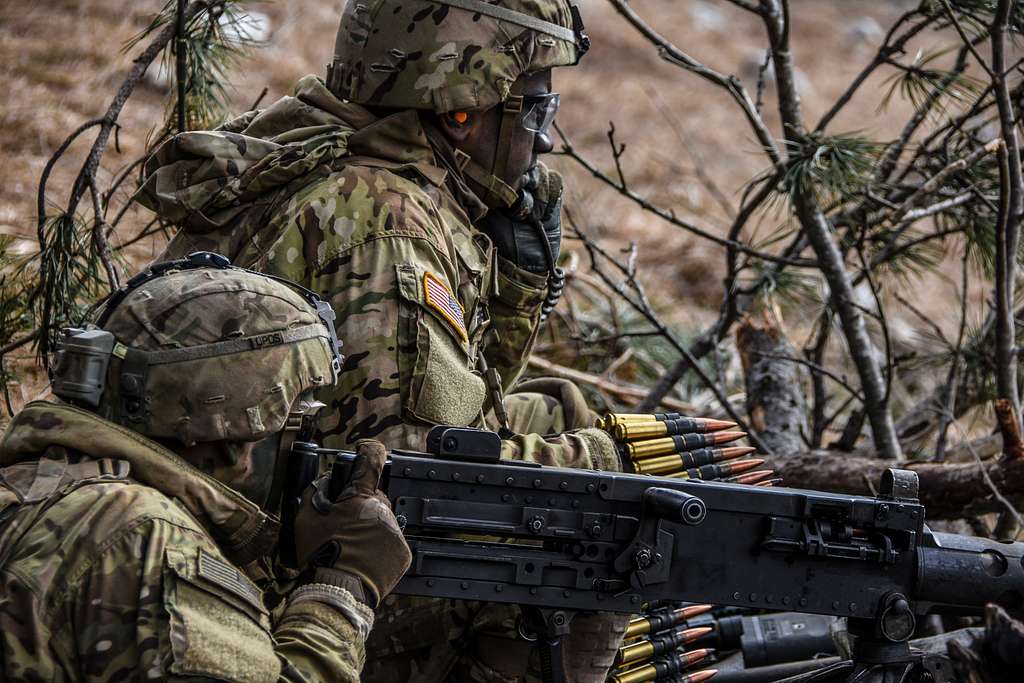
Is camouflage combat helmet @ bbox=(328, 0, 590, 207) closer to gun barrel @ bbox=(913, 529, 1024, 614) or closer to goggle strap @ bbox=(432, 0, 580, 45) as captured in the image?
goggle strap @ bbox=(432, 0, 580, 45)

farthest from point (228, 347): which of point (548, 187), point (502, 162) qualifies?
point (548, 187)

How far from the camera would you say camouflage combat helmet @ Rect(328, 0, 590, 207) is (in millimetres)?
3492

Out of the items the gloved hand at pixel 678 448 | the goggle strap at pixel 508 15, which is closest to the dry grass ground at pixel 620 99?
the goggle strap at pixel 508 15

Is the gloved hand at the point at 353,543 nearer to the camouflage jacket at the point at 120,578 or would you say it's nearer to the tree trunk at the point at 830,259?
the camouflage jacket at the point at 120,578

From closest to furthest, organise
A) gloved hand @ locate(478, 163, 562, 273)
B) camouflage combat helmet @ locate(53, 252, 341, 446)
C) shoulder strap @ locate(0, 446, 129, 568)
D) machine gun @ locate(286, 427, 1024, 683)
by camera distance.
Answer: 1. shoulder strap @ locate(0, 446, 129, 568)
2. camouflage combat helmet @ locate(53, 252, 341, 446)
3. machine gun @ locate(286, 427, 1024, 683)
4. gloved hand @ locate(478, 163, 562, 273)

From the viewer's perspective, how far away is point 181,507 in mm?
2410

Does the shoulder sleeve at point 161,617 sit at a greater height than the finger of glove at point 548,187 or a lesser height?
lesser

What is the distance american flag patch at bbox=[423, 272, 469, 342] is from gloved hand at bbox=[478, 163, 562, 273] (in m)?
0.62

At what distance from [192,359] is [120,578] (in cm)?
49

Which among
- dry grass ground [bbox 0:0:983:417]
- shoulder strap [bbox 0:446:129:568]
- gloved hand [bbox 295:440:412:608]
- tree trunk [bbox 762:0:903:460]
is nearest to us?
shoulder strap [bbox 0:446:129:568]

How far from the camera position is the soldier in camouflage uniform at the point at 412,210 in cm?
316

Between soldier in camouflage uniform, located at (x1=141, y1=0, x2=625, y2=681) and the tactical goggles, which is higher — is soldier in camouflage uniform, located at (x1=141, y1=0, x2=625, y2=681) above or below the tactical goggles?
below

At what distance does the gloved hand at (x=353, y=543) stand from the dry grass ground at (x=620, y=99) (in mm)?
2426

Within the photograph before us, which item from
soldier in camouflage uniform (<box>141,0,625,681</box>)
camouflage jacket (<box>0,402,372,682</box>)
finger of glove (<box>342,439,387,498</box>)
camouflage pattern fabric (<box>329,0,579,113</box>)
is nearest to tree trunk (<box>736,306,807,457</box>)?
soldier in camouflage uniform (<box>141,0,625,681</box>)
